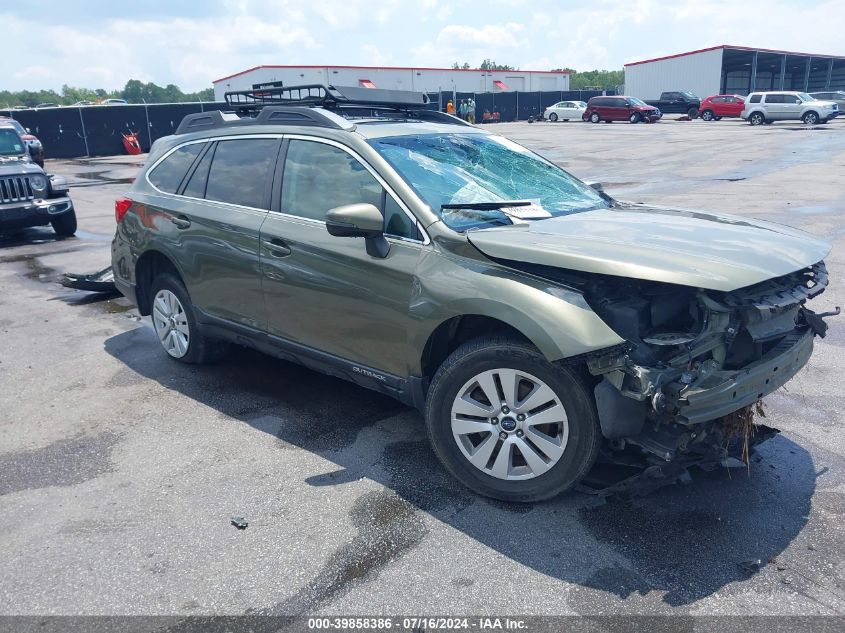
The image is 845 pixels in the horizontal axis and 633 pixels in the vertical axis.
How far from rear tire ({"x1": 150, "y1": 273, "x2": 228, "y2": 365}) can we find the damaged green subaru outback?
0.66 feet

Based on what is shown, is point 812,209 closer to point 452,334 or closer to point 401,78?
point 452,334

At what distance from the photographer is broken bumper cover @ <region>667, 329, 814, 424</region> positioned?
3018 millimetres

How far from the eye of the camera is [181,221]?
5113mm

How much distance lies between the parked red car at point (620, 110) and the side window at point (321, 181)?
4335cm

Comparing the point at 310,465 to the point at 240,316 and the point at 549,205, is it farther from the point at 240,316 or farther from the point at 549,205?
the point at 549,205

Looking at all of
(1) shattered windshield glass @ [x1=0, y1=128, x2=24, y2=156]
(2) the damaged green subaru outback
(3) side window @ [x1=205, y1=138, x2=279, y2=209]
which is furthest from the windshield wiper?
(1) shattered windshield glass @ [x1=0, y1=128, x2=24, y2=156]

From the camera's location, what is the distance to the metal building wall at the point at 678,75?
57.6 meters

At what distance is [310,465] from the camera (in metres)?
4.00

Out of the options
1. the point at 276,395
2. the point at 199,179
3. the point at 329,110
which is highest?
the point at 329,110


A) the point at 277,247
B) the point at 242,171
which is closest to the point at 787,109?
the point at 242,171

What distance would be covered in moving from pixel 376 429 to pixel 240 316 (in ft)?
3.95

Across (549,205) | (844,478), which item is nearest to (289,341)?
(549,205)

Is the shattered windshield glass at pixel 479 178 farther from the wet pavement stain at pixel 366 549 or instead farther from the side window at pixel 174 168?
the side window at pixel 174 168

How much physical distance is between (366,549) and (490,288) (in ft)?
4.26
